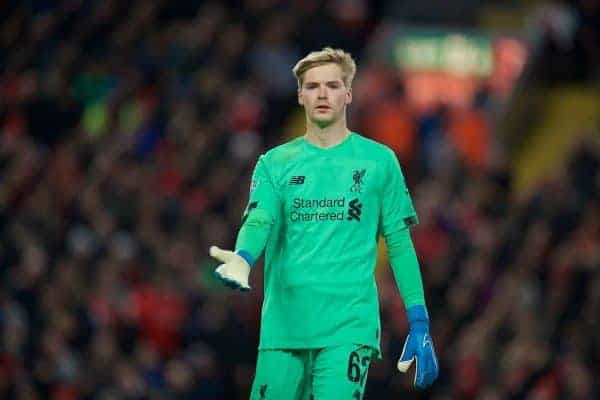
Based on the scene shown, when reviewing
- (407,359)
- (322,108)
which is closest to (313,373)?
(407,359)

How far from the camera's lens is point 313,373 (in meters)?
9.11

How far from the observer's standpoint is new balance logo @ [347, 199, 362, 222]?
9195mm

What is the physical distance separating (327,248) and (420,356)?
0.76 meters

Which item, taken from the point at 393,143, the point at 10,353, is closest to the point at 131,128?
the point at 393,143

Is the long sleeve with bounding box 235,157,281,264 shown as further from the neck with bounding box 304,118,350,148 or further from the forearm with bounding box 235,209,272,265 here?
the neck with bounding box 304,118,350,148

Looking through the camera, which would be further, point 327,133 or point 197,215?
point 197,215

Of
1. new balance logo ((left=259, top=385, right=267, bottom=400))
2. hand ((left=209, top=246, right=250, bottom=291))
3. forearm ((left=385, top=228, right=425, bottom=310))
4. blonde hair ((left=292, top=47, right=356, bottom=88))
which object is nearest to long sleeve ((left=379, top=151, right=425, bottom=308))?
forearm ((left=385, top=228, right=425, bottom=310))

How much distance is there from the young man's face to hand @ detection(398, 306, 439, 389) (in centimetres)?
121

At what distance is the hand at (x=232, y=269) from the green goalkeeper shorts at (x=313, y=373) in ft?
2.37

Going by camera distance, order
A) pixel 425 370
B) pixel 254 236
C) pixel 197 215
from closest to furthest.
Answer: pixel 254 236 < pixel 425 370 < pixel 197 215

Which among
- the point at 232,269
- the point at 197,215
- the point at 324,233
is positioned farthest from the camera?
the point at 197,215

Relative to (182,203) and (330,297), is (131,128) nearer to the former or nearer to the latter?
(182,203)

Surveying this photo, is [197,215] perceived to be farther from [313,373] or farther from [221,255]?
[221,255]

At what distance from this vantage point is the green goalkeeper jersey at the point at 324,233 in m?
9.11
